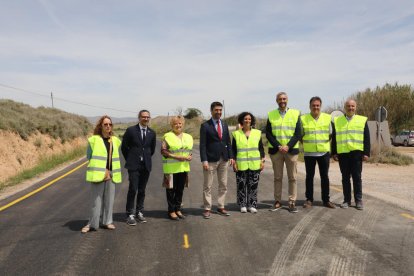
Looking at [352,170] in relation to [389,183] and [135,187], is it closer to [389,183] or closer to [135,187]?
[389,183]

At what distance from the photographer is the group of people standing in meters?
5.97

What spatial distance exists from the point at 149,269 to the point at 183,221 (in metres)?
2.12

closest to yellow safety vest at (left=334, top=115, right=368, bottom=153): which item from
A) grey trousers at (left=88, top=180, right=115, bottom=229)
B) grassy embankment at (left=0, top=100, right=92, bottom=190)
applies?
grey trousers at (left=88, top=180, right=115, bottom=229)

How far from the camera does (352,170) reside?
7.36 m

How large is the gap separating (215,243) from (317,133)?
336cm

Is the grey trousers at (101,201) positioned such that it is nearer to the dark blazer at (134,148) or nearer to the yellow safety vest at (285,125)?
the dark blazer at (134,148)

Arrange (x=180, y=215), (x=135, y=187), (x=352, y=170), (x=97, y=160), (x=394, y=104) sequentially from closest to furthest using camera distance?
(x=97, y=160), (x=135, y=187), (x=180, y=215), (x=352, y=170), (x=394, y=104)

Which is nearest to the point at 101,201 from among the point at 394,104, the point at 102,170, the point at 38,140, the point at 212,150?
the point at 102,170

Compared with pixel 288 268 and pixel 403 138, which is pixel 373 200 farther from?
pixel 403 138

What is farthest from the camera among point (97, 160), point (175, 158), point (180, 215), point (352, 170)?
point (352, 170)

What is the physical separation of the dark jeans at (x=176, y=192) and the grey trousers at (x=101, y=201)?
1069mm

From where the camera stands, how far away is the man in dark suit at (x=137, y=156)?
624 cm

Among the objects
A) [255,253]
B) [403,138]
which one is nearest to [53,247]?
[255,253]

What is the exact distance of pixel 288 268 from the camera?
167 inches
